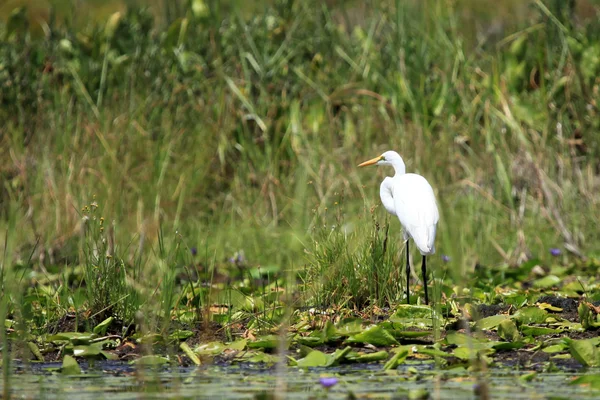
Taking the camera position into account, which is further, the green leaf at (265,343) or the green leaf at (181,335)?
the green leaf at (181,335)

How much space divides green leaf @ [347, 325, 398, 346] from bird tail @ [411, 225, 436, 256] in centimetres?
72

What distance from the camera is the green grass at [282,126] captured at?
7.52 meters

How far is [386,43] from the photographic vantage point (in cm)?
942

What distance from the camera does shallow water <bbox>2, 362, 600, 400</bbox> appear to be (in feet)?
10.6

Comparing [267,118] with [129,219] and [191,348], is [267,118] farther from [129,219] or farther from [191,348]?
[191,348]

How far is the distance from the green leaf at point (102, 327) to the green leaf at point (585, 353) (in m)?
2.02

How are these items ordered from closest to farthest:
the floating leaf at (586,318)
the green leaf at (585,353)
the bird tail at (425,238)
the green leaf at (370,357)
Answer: the green leaf at (585,353), the green leaf at (370,357), the floating leaf at (586,318), the bird tail at (425,238)

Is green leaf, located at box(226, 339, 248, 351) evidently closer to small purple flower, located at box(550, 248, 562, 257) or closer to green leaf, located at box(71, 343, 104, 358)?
green leaf, located at box(71, 343, 104, 358)

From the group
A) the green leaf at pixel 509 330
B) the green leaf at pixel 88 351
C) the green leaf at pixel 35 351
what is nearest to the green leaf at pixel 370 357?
the green leaf at pixel 509 330

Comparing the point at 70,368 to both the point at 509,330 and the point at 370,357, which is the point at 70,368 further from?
the point at 509,330

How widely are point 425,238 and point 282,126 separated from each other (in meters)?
4.75

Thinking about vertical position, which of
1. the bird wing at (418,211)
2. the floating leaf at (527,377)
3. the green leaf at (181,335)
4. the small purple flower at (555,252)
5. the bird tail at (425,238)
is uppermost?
the bird wing at (418,211)

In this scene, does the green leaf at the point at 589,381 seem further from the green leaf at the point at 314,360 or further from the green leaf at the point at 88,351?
the green leaf at the point at 88,351

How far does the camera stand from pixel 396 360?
3.73 m
